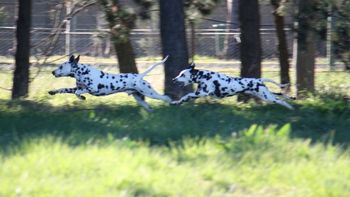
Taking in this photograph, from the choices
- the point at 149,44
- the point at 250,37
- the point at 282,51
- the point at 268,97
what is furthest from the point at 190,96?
the point at 149,44

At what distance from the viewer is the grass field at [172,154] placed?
6.46 metres

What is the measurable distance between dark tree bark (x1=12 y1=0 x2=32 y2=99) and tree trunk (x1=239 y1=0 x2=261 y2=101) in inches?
175

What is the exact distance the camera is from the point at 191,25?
16141 millimetres

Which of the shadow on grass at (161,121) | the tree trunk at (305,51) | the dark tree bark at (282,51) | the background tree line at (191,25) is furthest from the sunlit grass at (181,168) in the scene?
the dark tree bark at (282,51)

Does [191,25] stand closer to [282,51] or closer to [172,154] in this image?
[282,51]

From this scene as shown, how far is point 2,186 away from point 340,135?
5147 mm

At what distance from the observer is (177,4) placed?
12797mm

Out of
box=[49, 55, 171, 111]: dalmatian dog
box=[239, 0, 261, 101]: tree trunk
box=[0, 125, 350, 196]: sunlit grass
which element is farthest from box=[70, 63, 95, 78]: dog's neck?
box=[0, 125, 350, 196]: sunlit grass

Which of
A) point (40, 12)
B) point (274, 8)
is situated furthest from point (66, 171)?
point (40, 12)

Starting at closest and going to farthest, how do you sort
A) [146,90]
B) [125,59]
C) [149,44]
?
1. [146,90]
2. [125,59]
3. [149,44]

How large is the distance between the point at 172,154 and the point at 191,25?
8.77m

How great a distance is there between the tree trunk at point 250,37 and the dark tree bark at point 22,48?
4444 mm

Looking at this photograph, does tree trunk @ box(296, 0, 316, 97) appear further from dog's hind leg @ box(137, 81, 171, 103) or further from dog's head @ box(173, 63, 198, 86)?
dog's hind leg @ box(137, 81, 171, 103)

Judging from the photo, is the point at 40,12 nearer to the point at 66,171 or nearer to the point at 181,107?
the point at 181,107
